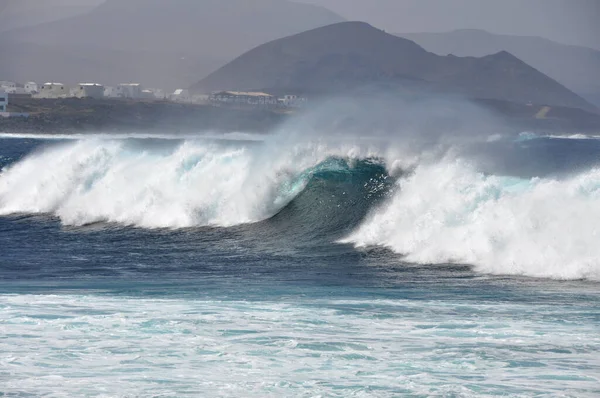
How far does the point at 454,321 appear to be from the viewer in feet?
42.5

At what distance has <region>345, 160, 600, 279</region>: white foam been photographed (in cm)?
1740

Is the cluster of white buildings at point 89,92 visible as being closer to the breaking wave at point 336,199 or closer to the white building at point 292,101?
the white building at point 292,101

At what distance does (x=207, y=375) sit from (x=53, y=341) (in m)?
2.38

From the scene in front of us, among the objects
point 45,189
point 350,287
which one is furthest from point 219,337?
point 45,189

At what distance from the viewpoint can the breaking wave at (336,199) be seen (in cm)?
1842

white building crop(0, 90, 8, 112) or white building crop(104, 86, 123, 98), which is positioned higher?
white building crop(104, 86, 123, 98)

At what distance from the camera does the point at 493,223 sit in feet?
63.4

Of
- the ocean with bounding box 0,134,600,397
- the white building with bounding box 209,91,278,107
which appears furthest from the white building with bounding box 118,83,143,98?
the ocean with bounding box 0,134,600,397

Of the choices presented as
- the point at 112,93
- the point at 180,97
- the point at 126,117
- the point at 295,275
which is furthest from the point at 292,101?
the point at 295,275

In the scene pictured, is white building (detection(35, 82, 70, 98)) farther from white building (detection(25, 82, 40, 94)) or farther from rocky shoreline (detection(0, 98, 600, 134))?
white building (detection(25, 82, 40, 94))

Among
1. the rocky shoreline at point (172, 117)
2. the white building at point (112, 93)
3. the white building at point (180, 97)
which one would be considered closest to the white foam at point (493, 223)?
the rocky shoreline at point (172, 117)

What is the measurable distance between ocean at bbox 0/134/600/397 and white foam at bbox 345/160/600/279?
0.05 m

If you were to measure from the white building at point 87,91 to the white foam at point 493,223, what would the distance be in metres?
151

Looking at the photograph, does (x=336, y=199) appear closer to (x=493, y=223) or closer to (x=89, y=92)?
(x=493, y=223)
